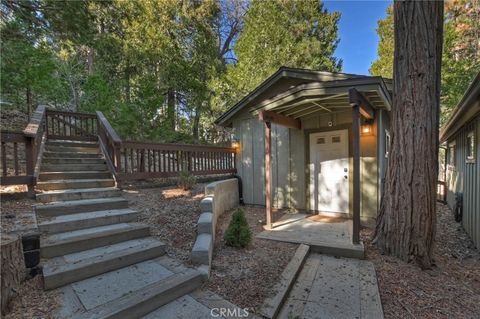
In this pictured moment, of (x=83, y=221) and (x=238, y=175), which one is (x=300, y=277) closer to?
(x=83, y=221)

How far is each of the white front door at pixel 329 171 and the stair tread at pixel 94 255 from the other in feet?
13.0

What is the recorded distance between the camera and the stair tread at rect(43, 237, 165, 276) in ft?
8.37

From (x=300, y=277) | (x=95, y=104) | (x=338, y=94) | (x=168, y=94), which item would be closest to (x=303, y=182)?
(x=338, y=94)

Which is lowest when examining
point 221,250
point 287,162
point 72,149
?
point 221,250

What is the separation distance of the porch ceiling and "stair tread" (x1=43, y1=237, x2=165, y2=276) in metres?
3.15

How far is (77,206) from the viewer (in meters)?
3.75

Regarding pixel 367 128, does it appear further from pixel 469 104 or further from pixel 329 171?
pixel 469 104

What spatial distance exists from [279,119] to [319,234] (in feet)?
8.13

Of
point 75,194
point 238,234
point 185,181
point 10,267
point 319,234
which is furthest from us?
point 185,181

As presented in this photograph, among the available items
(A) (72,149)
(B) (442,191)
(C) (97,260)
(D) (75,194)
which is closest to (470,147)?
(B) (442,191)

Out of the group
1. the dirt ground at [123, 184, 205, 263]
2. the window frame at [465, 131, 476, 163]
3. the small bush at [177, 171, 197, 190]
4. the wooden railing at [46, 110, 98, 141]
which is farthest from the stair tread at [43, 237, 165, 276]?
the window frame at [465, 131, 476, 163]

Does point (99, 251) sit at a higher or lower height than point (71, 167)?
lower

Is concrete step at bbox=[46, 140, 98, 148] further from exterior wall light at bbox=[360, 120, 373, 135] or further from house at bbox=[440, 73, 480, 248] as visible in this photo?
house at bbox=[440, 73, 480, 248]

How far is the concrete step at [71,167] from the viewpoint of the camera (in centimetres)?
492
